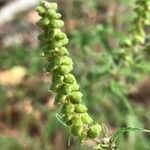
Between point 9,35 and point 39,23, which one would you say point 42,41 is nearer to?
point 39,23

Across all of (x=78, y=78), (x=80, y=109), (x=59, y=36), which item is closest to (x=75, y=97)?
(x=80, y=109)

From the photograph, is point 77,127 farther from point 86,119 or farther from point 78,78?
point 78,78

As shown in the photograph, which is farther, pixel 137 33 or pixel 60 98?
pixel 137 33

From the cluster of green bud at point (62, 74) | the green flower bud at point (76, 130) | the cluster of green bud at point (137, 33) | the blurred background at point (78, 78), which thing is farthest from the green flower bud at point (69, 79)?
the cluster of green bud at point (137, 33)

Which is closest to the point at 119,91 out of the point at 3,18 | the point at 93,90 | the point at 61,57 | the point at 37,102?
the point at 93,90

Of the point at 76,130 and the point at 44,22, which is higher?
the point at 44,22

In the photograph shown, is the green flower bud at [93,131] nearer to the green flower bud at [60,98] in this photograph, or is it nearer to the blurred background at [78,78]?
the green flower bud at [60,98]

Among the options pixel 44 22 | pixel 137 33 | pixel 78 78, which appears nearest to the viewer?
pixel 44 22
